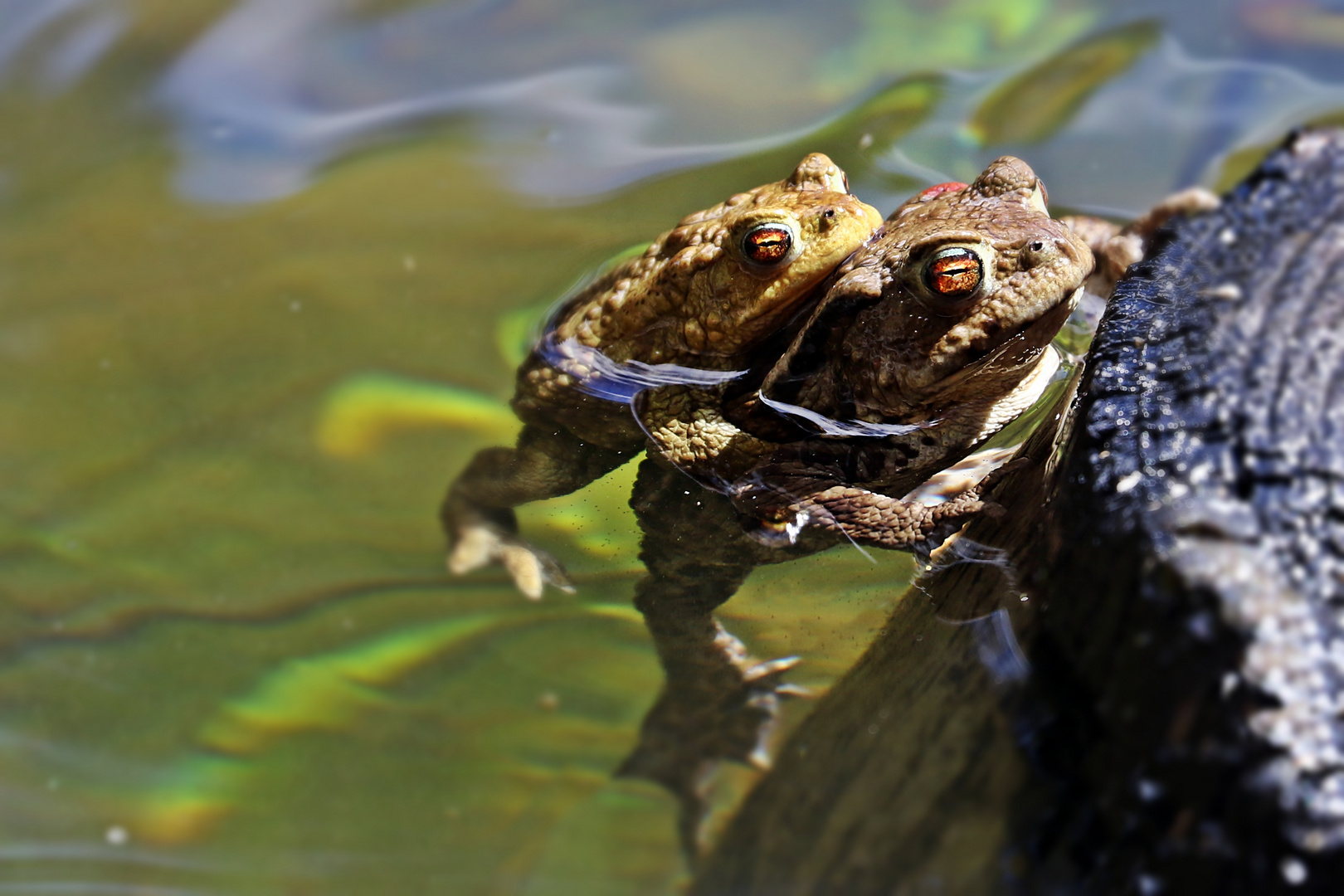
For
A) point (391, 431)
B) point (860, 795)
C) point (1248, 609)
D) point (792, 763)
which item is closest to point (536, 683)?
point (792, 763)

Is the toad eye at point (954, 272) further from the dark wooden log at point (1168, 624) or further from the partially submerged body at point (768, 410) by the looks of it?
the dark wooden log at point (1168, 624)

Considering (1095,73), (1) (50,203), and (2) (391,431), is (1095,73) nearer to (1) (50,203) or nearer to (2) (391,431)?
(2) (391,431)

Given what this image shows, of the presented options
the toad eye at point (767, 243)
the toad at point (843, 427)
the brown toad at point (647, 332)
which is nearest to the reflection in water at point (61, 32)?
the brown toad at point (647, 332)

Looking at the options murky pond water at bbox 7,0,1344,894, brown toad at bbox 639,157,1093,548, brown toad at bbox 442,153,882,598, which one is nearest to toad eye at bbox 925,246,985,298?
brown toad at bbox 639,157,1093,548

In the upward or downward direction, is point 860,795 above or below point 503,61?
below

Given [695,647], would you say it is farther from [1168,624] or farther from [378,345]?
[378,345]

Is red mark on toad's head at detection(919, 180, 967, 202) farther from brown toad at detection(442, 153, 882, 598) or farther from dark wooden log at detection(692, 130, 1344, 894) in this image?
dark wooden log at detection(692, 130, 1344, 894)

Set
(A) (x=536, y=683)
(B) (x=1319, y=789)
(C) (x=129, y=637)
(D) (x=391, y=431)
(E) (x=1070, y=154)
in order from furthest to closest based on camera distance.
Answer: (E) (x=1070, y=154) → (D) (x=391, y=431) → (C) (x=129, y=637) → (A) (x=536, y=683) → (B) (x=1319, y=789)
